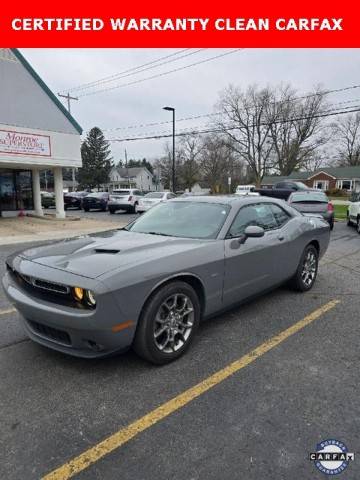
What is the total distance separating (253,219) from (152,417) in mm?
2545

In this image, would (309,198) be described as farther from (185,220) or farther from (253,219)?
(185,220)

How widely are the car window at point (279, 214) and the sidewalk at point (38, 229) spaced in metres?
8.38

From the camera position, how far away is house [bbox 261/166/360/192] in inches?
2121

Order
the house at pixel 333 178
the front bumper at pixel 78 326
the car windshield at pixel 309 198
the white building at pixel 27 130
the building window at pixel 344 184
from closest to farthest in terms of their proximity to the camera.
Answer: the front bumper at pixel 78 326 → the car windshield at pixel 309 198 → the white building at pixel 27 130 → the house at pixel 333 178 → the building window at pixel 344 184

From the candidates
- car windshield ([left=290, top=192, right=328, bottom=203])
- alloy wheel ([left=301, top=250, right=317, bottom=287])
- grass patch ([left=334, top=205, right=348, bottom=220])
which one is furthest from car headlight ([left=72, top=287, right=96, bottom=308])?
grass patch ([left=334, top=205, right=348, bottom=220])

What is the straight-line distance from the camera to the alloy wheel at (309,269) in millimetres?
4895

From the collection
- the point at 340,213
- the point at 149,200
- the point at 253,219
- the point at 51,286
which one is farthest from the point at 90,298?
the point at 340,213

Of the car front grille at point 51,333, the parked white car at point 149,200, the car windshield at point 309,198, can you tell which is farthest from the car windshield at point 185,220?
the parked white car at point 149,200

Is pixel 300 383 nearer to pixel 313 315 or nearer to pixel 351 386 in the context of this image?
pixel 351 386

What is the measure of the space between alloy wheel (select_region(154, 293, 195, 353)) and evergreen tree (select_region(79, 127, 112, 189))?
71.6m

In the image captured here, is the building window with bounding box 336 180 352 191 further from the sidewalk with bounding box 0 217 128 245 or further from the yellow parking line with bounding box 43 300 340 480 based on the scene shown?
the yellow parking line with bounding box 43 300 340 480

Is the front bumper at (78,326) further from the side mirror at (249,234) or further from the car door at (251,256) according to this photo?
the side mirror at (249,234)

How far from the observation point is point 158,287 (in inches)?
109

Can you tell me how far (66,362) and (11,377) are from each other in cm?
44
